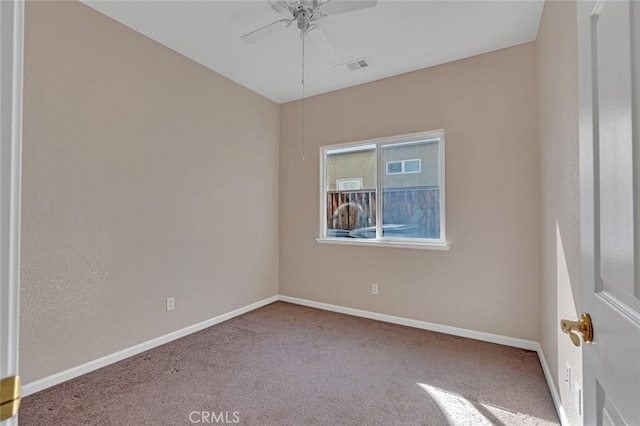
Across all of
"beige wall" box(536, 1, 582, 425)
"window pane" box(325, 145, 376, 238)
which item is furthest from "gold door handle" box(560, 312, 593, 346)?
"window pane" box(325, 145, 376, 238)

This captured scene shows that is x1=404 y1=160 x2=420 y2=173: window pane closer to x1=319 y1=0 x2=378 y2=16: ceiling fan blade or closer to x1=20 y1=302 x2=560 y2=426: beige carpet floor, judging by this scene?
x1=20 y1=302 x2=560 y2=426: beige carpet floor

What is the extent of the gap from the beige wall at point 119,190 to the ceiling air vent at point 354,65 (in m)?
A: 1.28

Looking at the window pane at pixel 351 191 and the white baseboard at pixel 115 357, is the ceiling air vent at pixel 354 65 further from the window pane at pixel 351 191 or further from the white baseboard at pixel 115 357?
the white baseboard at pixel 115 357

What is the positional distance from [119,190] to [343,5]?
2.20 metres

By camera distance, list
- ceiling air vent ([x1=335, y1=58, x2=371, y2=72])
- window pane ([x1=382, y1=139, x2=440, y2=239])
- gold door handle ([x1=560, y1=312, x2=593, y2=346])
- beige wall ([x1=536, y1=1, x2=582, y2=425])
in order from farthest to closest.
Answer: window pane ([x1=382, y1=139, x2=440, y2=239]) → ceiling air vent ([x1=335, y1=58, x2=371, y2=72]) → beige wall ([x1=536, y1=1, x2=582, y2=425]) → gold door handle ([x1=560, y1=312, x2=593, y2=346])

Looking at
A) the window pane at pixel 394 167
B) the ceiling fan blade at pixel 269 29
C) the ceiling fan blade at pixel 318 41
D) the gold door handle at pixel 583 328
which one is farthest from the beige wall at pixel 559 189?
the ceiling fan blade at pixel 269 29

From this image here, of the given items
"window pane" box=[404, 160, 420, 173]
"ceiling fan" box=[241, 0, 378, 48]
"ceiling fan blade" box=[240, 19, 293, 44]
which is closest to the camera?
"ceiling fan" box=[241, 0, 378, 48]

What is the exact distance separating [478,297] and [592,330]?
2405 millimetres

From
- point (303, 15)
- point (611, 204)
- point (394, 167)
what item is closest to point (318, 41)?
point (303, 15)

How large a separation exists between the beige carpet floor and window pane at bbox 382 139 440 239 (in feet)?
3.63

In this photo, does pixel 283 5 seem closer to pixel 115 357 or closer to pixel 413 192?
pixel 413 192

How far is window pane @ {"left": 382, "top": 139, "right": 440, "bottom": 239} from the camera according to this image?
3.26 metres

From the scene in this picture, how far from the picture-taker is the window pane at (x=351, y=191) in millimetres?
3707

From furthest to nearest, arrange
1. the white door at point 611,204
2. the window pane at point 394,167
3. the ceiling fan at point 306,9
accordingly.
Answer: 1. the window pane at point 394,167
2. the ceiling fan at point 306,9
3. the white door at point 611,204
